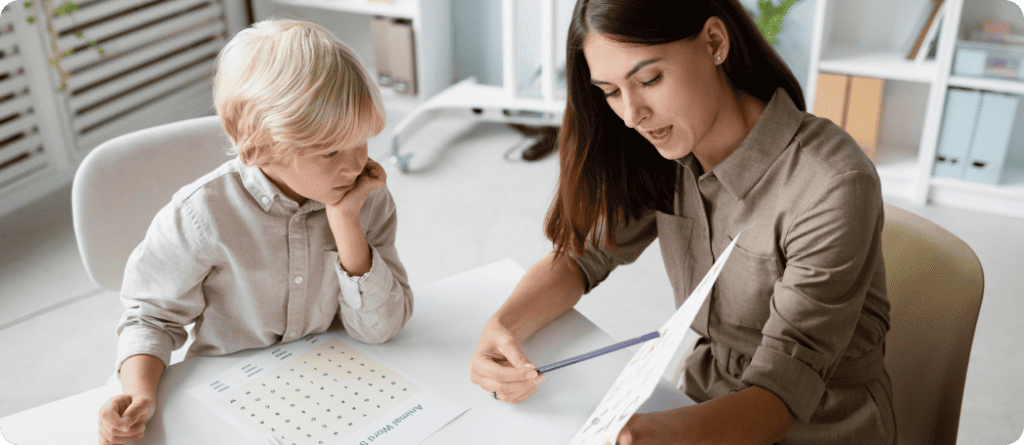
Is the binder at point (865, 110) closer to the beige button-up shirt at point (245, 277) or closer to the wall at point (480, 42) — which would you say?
the wall at point (480, 42)

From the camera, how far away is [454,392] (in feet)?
3.34

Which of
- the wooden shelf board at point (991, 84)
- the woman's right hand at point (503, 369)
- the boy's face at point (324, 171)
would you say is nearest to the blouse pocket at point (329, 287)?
the boy's face at point (324, 171)

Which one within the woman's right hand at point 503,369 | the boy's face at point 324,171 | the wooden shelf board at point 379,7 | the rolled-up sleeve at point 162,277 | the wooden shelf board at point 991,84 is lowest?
the wooden shelf board at point 991,84

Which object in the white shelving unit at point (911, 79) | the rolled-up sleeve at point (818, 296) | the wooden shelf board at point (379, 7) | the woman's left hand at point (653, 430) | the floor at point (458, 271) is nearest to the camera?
the woman's left hand at point (653, 430)

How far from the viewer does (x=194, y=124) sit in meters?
→ 1.42

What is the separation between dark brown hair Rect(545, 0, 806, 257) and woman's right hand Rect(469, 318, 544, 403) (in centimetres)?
23

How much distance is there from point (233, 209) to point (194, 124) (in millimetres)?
435

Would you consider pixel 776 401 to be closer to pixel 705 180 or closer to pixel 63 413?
pixel 705 180

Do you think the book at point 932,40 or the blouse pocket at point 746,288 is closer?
the blouse pocket at point 746,288

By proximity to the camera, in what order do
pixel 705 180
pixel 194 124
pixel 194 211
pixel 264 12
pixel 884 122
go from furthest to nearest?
pixel 264 12
pixel 884 122
pixel 194 124
pixel 705 180
pixel 194 211

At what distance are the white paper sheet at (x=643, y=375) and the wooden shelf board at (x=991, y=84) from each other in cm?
225

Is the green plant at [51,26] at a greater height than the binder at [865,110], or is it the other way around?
the green plant at [51,26]

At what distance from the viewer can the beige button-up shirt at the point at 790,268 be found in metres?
0.98

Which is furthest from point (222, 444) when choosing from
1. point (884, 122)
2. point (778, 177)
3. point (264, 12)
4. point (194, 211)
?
point (264, 12)
